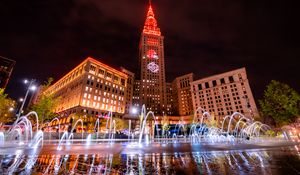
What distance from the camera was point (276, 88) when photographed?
30266 mm

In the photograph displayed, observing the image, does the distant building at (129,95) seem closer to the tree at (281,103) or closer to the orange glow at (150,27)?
the orange glow at (150,27)

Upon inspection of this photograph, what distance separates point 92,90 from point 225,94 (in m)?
90.8

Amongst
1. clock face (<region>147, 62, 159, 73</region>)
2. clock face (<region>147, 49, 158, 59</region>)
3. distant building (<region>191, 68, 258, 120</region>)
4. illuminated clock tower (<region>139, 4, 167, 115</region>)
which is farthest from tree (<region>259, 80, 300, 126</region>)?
clock face (<region>147, 49, 158, 59</region>)

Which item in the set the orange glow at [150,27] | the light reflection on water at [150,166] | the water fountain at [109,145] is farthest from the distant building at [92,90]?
the orange glow at [150,27]

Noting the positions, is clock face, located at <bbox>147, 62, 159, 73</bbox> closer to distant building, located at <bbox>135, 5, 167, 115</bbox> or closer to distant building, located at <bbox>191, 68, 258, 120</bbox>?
distant building, located at <bbox>135, 5, 167, 115</bbox>

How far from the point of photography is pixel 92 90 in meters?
83.9

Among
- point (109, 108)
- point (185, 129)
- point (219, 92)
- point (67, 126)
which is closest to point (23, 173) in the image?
point (185, 129)

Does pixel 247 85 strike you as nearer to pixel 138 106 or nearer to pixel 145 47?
pixel 138 106

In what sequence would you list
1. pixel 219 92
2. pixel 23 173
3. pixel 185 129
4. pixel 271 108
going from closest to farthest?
pixel 23 173
pixel 271 108
pixel 185 129
pixel 219 92

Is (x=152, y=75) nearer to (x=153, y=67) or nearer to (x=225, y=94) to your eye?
(x=153, y=67)

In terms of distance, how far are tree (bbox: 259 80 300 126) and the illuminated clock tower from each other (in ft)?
321

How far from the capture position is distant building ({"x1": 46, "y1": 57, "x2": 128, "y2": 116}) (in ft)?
263

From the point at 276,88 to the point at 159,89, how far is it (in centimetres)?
10762

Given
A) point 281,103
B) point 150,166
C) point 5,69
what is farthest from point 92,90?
point 150,166
